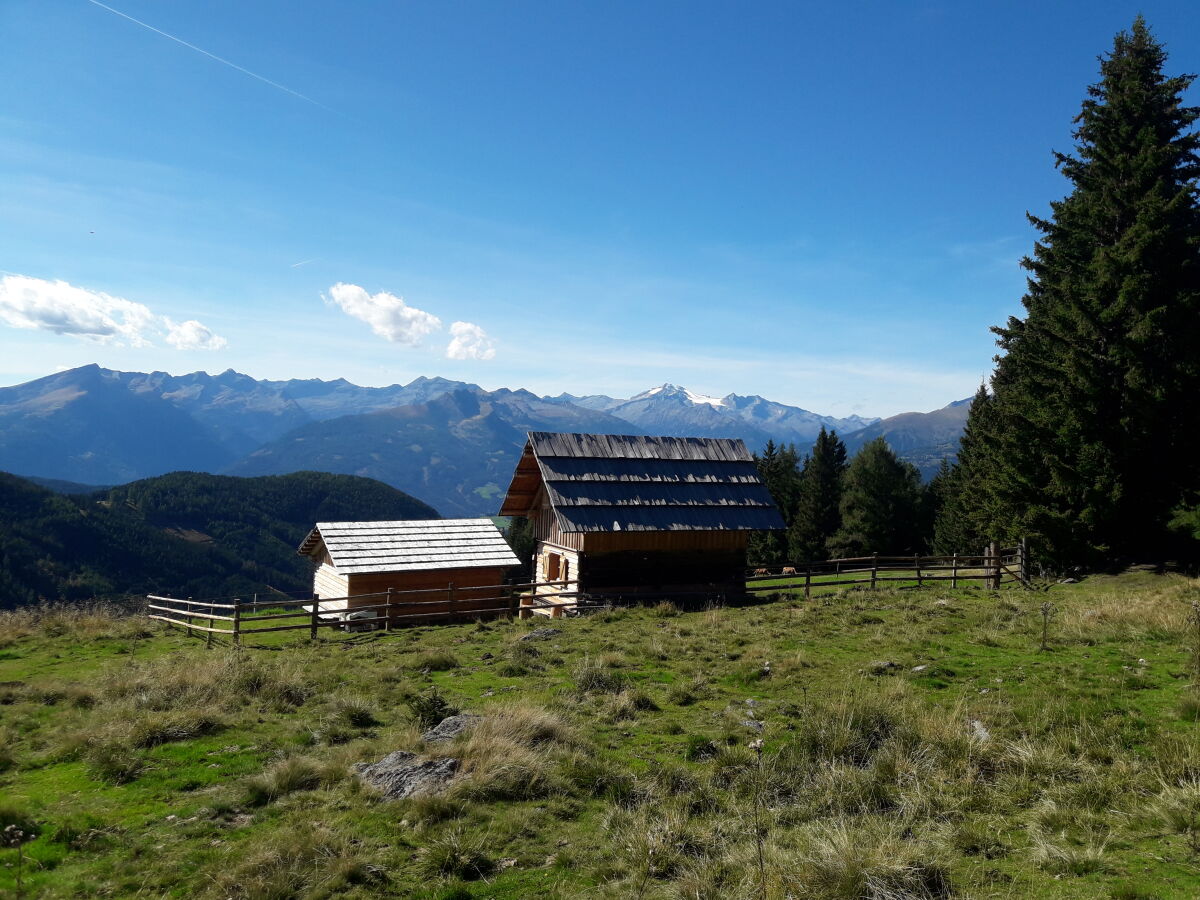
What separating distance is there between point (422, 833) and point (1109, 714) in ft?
30.6

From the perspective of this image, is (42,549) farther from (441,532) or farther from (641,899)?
(641,899)

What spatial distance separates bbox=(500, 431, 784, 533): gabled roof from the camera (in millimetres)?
25766

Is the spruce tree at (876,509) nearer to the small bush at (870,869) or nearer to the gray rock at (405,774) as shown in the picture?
the gray rock at (405,774)

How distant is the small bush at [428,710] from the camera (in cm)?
1021

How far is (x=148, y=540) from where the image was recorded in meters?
149

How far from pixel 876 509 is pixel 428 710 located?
2143 inches

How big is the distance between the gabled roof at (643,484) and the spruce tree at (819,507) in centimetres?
3524

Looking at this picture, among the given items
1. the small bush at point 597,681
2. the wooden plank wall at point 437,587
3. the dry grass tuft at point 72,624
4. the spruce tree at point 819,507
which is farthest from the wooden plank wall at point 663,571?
the spruce tree at point 819,507

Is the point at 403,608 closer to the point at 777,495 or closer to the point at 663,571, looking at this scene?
the point at 663,571

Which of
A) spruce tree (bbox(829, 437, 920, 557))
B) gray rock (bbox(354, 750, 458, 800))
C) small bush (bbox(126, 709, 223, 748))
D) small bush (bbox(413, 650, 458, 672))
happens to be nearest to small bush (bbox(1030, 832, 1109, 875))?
gray rock (bbox(354, 750, 458, 800))

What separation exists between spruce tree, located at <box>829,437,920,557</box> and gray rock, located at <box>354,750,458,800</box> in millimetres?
53385

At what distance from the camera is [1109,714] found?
9383 millimetres

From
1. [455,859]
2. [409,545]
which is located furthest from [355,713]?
[409,545]

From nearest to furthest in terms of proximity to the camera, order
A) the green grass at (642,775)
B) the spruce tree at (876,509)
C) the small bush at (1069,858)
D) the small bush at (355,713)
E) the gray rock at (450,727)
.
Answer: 1. the small bush at (1069,858)
2. the green grass at (642,775)
3. the gray rock at (450,727)
4. the small bush at (355,713)
5. the spruce tree at (876,509)
